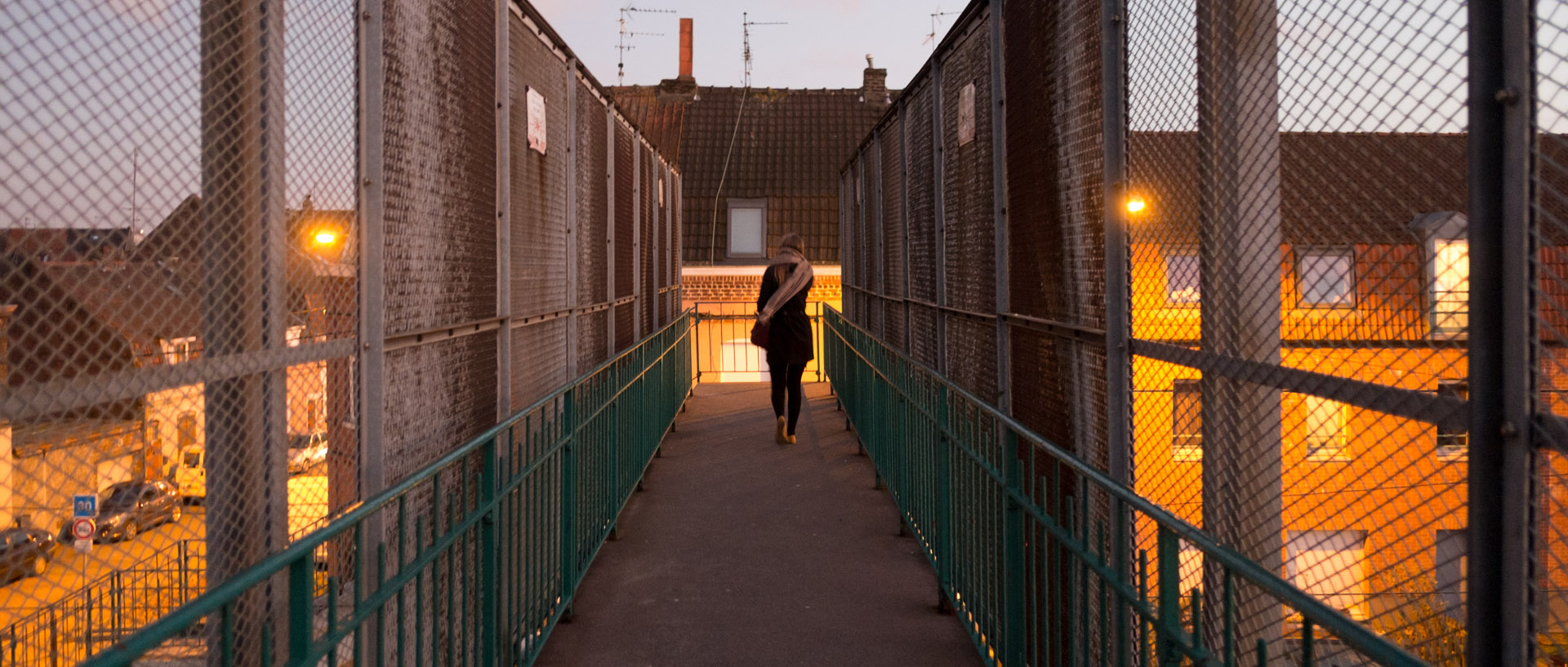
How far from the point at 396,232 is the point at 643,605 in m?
2.73

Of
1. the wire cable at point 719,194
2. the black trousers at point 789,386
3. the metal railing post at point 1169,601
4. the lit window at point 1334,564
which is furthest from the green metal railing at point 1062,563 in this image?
the wire cable at point 719,194

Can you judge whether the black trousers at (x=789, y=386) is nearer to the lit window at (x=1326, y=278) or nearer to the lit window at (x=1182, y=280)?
A: the lit window at (x=1182, y=280)

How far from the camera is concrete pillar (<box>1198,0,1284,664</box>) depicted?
2.65m

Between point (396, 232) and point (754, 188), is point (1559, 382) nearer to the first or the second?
point (396, 232)

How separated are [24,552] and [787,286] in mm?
8548

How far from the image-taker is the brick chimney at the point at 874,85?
97.3 ft

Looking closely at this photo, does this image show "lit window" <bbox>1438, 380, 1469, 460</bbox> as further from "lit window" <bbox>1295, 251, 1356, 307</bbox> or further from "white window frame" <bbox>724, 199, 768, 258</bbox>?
"white window frame" <bbox>724, 199, 768, 258</bbox>

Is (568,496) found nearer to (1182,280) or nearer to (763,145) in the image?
(1182,280)

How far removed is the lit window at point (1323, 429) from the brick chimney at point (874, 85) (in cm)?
2751

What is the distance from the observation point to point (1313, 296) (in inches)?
100

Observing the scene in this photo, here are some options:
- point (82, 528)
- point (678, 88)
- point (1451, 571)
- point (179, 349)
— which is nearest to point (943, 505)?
point (1451, 571)

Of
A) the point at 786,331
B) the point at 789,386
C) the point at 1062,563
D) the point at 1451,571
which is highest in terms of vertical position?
the point at 786,331

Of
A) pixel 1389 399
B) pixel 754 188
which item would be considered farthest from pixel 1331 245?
pixel 754 188

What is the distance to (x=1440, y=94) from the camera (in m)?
1.87
